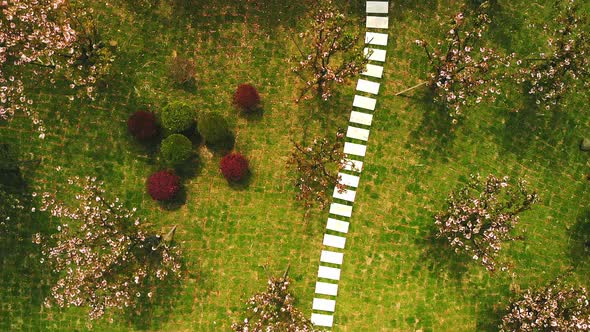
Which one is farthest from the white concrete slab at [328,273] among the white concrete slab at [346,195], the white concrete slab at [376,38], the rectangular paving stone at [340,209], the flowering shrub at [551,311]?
the white concrete slab at [376,38]

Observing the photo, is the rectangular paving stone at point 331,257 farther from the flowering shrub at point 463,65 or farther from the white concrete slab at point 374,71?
the white concrete slab at point 374,71

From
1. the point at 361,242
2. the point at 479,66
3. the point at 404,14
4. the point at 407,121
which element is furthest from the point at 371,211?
the point at 404,14

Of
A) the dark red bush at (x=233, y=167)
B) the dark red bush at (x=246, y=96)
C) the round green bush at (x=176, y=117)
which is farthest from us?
the dark red bush at (x=246, y=96)

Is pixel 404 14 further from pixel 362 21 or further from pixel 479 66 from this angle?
pixel 479 66

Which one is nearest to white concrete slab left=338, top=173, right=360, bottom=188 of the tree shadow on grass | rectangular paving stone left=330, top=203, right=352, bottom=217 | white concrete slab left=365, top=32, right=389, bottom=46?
rectangular paving stone left=330, top=203, right=352, bottom=217

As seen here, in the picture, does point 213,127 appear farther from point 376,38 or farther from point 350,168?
point 376,38

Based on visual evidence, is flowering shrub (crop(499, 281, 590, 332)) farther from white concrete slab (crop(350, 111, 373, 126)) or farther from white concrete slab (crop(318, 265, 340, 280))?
white concrete slab (crop(350, 111, 373, 126))

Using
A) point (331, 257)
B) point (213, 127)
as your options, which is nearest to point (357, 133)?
point (331, 257)

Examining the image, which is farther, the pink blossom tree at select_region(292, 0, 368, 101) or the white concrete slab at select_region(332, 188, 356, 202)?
the white concrete slab at select_region(332, 188, 356, 202)
